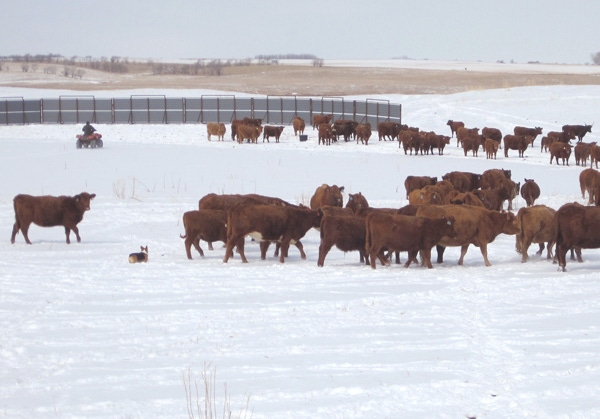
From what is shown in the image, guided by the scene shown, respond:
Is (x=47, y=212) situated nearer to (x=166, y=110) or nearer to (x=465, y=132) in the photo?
(x=465, y=132)

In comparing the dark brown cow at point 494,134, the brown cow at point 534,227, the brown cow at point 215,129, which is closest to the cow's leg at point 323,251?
the brown cow at point 534,227

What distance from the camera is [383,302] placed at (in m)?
10.4

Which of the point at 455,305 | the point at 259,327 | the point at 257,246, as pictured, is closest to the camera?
the point at 259,327

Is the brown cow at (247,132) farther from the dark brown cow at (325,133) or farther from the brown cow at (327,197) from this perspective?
the brown cow at (327,197)

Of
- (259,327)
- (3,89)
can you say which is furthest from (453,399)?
(3,89)

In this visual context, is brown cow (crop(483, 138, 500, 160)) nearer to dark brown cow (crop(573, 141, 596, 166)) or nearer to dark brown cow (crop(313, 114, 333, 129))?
dark brown cow (crop(573, 141, 596, 166))

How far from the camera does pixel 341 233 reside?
A: 1350 centimetres

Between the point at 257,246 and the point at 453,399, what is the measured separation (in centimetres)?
933

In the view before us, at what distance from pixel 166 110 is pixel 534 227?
44.4 m

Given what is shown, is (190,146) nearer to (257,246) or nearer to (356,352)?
(257,246)

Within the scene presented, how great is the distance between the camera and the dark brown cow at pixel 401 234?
13000 millimetres

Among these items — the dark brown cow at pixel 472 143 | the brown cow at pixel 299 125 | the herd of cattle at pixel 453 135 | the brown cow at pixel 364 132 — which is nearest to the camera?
the herd of cattle at pixel 453 135

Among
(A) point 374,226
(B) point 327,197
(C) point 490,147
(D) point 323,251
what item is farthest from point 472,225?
(C) point 490,147

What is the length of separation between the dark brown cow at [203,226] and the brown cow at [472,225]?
10.6 ft
